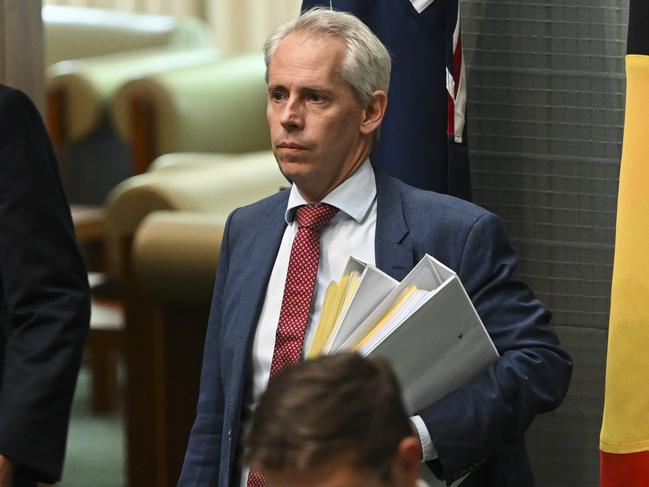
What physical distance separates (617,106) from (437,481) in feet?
2.80

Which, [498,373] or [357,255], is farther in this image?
[357,255]

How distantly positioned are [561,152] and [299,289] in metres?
0.69

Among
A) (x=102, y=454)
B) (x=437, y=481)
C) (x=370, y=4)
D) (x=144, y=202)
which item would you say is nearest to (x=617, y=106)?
(x=370, y=4)

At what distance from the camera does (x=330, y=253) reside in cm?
223

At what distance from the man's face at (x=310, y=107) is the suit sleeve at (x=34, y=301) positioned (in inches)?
17.4

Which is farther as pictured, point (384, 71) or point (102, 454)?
point (102, 454)

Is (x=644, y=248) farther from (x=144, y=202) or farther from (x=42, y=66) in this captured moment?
(x=144, y=202)

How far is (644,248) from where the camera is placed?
202cm

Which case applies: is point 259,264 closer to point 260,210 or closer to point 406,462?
point 260,210

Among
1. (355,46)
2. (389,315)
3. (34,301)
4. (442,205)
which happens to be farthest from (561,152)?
(34,301)

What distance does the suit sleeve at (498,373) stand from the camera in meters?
2.06

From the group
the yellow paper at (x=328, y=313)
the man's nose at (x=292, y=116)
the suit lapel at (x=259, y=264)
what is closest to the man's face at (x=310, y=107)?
the man's nose at (x=292, y=116)

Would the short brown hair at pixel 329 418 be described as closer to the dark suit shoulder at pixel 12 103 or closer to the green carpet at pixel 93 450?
the dark suit shoulder at pixel 12 103

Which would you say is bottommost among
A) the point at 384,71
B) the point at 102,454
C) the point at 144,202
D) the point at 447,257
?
the point at 102,454
